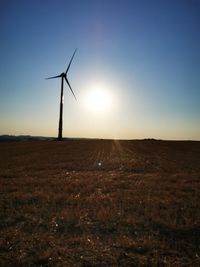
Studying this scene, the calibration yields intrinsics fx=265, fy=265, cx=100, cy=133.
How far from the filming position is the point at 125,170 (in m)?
25.6

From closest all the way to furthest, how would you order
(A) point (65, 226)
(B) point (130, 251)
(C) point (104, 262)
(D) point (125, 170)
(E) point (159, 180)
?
(C) point (104, 262) → (B) point (130, 251) → (A) point (65, 226) → (E) point (159, 180) → (D) point (125, 170)

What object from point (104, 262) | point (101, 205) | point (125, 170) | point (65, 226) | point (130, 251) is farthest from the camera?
point (125, 170)

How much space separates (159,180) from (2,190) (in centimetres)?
1105

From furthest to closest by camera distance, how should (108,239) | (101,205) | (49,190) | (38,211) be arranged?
(49,190), (101,205), (38,211), (108,239)

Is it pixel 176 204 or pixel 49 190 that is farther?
pixel 49 190

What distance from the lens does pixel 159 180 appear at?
19.9m

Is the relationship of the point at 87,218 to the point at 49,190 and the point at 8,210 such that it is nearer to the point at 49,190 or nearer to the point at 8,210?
the point at 8,210

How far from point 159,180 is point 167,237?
10888mm

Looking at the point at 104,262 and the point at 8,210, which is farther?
the point at 8,210

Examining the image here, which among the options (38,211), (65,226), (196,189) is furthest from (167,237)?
(196,189)

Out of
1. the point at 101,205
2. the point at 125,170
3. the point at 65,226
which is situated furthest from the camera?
the point at 125,170

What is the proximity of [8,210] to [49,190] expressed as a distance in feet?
13.8

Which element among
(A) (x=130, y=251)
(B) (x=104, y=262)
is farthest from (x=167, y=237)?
(B) (x=104, y=262)

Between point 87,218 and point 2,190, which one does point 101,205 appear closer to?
point 87,218
